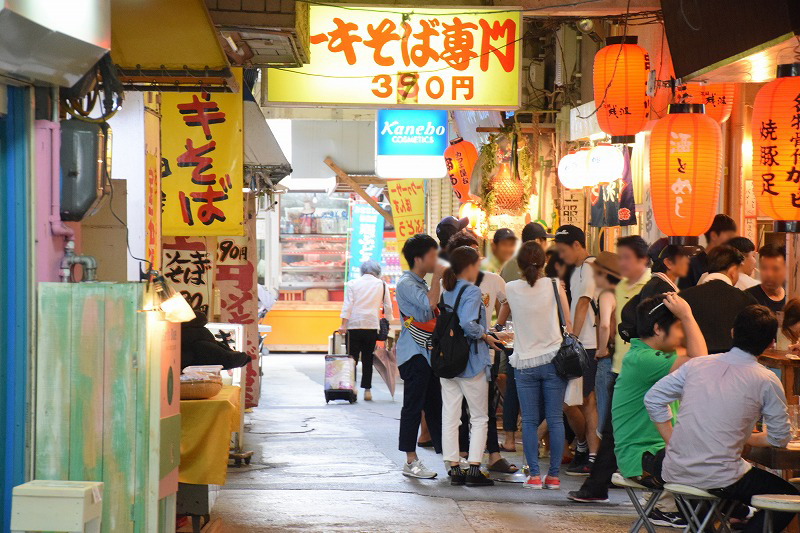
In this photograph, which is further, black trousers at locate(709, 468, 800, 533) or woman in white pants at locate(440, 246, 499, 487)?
woman in white pants at locate(440, 246, 499, 487)

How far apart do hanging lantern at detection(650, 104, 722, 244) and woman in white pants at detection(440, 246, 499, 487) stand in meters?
1.81

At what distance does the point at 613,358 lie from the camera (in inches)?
327

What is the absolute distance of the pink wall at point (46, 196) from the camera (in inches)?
211

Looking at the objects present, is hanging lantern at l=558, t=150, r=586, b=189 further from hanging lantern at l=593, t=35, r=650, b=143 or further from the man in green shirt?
the man in green shirt

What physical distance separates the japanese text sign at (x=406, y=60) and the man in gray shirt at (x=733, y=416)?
200 inches

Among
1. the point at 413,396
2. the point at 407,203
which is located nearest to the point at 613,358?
the point at 413,396

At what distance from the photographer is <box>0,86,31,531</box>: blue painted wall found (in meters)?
5.21

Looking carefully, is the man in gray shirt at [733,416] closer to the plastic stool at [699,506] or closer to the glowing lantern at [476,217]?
the plastic stool at [699,506]

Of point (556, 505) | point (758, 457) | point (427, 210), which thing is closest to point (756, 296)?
Result: point (556, 505)

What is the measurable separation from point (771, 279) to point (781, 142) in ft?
4.20

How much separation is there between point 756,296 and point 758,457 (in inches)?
122

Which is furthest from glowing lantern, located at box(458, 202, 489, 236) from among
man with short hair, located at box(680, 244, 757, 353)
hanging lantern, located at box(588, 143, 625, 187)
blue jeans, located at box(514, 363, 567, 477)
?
man with short hair, located at box(680, 244, 757, 353)

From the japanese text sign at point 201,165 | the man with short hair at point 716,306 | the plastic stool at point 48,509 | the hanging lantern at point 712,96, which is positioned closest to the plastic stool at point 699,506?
the man with short hair at point 716,306

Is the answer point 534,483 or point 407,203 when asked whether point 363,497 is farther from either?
point 407,203
